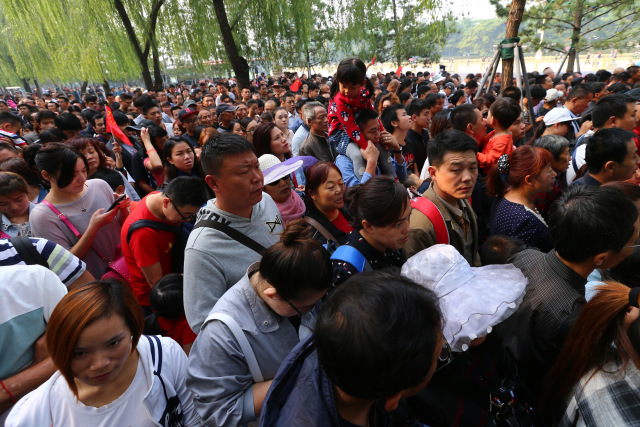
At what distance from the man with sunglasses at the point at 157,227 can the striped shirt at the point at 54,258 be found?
1.40 feet

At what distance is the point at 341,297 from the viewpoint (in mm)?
971

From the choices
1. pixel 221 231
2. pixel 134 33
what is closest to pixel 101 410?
pixel 221 231

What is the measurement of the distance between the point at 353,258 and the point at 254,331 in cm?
65

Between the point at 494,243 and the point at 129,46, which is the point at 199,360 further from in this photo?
the point at 129,46

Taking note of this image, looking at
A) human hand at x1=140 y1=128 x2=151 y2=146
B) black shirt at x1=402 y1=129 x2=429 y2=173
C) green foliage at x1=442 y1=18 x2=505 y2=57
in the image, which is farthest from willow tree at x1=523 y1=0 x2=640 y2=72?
green foliage at x1=442 y1=18 x2=505 y2=57

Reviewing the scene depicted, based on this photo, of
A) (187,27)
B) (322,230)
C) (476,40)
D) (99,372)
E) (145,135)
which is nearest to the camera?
(99,372)

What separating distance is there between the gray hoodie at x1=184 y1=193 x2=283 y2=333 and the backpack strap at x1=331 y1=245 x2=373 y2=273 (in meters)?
0.41

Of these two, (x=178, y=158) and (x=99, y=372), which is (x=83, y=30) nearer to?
(x=178, y=158)

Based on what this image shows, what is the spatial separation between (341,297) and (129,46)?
1476cm

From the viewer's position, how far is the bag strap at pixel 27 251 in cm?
177

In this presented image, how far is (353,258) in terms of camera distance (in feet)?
5.94

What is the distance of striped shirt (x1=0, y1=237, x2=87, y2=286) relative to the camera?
1733mm

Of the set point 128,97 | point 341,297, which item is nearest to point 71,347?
point 341,297

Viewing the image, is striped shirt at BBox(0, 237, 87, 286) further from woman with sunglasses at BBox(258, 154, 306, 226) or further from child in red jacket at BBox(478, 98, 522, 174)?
child in red jacket at BBox(478, 98, 522, 174)
